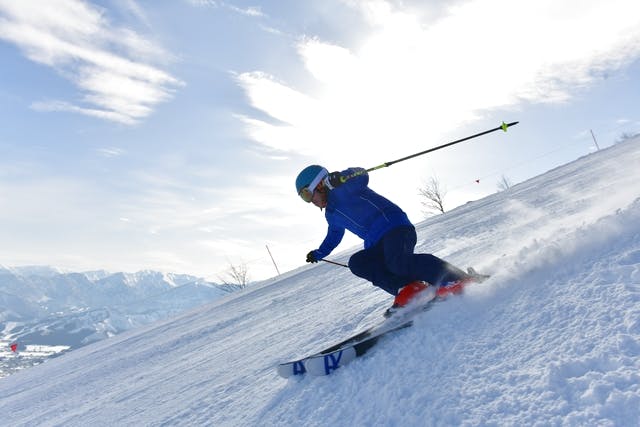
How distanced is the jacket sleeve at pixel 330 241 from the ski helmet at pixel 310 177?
545mm

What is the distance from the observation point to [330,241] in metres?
4.21

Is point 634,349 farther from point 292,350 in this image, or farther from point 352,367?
point 292,350

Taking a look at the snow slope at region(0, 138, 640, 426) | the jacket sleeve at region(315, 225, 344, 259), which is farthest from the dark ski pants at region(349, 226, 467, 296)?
the snow slope at region(0, 138, 640, 426)

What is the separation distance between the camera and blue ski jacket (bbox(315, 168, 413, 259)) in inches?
141

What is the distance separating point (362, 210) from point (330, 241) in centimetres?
69

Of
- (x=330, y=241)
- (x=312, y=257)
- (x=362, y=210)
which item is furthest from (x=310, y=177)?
(x=312, y=257)

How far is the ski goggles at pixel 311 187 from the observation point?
3.81 metres

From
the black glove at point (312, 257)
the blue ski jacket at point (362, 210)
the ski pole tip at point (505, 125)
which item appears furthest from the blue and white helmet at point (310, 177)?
the ski pole tip at point (505, 125)

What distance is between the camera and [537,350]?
1825 mm

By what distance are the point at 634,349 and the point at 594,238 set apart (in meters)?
1.24

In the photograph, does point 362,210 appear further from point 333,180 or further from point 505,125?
point 505,125

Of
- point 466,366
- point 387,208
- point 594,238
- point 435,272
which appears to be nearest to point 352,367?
point 466,366

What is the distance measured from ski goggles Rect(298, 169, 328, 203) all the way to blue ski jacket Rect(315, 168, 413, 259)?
16 centimetres

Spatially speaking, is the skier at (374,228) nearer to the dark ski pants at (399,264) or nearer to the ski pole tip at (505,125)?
the dark ski pants at (399,264)
